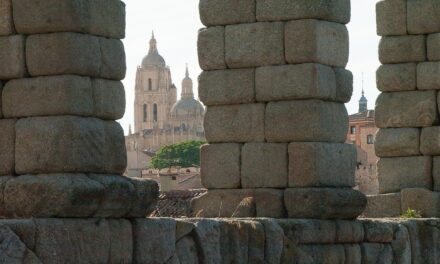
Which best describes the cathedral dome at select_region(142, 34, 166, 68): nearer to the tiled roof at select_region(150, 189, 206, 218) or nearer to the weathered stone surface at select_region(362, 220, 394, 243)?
the tiled roof at select_region(150, 189, 206, 218)

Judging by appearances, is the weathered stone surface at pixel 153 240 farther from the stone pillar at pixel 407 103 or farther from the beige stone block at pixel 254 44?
the stone pillar at pixel 407 103

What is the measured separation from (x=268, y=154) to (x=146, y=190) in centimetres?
374

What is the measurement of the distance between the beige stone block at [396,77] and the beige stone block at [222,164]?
4.08 m

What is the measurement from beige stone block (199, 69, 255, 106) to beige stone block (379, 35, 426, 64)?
400 cm

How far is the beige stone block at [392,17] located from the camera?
18156 mm

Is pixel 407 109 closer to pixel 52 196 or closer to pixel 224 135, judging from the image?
pixel 224 135

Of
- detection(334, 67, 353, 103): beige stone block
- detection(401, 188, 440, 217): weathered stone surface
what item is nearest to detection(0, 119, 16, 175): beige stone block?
detection(334, 67, 353, 103): beige stone block

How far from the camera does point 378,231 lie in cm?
1459

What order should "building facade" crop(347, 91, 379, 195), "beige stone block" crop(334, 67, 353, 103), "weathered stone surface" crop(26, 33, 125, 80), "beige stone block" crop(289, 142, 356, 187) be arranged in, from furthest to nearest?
1. "building facade" crop(347, 91, 379, 195)
2. "beige stone block" crop(334, 67, 353, 103)
3. "beige stone block" crop(289, 142, 356, 187)
4. "weathered stone surface" crop(26, 33, 125, 80)

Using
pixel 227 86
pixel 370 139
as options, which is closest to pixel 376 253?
pixel 227 86

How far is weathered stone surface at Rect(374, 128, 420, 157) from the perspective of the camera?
18125mm

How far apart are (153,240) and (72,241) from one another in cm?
91

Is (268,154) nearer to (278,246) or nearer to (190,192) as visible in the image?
(278,246)

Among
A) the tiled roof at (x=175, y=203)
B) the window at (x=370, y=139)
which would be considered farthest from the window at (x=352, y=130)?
the tiled roof at (x=175, y=203)
